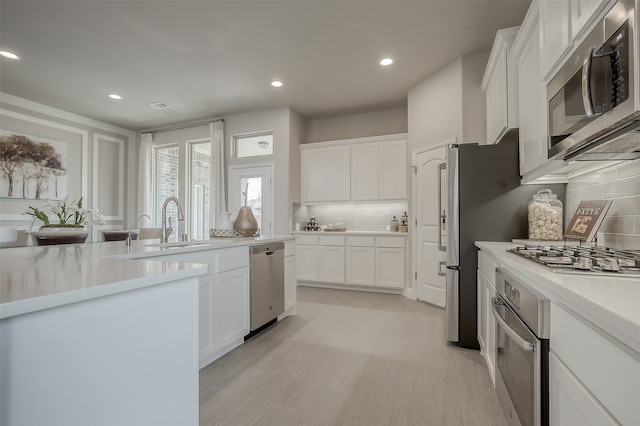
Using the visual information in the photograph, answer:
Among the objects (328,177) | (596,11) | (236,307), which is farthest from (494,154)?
(328,177)

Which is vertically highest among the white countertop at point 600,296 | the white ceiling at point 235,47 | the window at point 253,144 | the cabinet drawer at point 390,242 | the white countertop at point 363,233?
the white ceiling at point 235,47

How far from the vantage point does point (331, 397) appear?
1.82 meters

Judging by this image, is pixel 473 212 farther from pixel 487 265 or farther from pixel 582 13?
pixel 582 13

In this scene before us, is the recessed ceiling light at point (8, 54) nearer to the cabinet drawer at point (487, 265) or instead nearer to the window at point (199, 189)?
the window at point (199, 189)

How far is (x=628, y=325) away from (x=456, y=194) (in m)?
2.07

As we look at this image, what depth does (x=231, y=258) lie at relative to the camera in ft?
8.00

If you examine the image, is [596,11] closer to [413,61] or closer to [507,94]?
[507,94]

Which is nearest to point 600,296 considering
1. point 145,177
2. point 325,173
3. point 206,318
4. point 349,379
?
point 349,379

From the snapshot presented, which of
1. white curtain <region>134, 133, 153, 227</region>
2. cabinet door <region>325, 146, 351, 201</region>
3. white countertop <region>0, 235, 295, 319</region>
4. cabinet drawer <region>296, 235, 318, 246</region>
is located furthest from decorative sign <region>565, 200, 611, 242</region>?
white curtain <region>134, 133, 153, 227</region>

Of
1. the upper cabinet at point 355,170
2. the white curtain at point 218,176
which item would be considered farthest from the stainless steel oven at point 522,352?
the white curtain at point 218,176

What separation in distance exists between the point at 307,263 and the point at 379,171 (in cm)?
197

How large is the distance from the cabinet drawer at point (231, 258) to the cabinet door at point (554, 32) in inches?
97.1

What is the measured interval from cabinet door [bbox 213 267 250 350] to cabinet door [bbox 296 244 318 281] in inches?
92.9

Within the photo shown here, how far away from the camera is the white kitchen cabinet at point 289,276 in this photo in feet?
10.8
